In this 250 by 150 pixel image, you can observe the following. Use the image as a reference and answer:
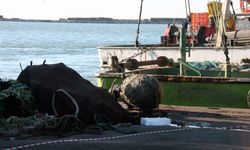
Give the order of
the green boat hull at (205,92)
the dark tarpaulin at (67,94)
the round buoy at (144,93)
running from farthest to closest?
the green boat hull at (205,92) → the round buoy at (144,93) → the dark tarpaulin at (67,94)

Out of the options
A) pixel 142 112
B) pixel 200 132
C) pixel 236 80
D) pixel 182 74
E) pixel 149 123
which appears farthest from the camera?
pixel 182 74

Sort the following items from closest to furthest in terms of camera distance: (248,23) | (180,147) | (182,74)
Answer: (180,147), (182,74), (248,23)

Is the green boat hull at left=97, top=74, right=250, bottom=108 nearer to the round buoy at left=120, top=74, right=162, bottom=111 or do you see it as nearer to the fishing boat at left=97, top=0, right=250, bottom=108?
the fishing boat at left=97, top=0, right=250, bottom=108

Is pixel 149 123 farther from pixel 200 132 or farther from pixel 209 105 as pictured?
pixel 209 105

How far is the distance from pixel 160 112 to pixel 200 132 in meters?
2.24

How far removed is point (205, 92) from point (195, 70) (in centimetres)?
82

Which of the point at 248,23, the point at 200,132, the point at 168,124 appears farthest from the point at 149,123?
the point at 248,23

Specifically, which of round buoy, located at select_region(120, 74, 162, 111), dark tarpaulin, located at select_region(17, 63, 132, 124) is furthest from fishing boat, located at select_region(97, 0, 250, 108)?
dark tarpaulin, located at select_region(17, 63, 132, 124)

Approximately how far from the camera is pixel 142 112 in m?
12.2

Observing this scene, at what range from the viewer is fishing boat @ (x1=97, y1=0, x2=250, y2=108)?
14.2 meters

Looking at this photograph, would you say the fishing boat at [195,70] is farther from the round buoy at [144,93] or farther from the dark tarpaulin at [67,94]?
the dark tarpaulin at [67,94]

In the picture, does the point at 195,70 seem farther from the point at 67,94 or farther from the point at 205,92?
the point at 67,94

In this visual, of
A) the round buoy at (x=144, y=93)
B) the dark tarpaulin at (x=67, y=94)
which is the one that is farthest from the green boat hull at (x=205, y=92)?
the dark tarpaulin at (x=67, y=94)

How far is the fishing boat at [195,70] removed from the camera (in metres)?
14.2
